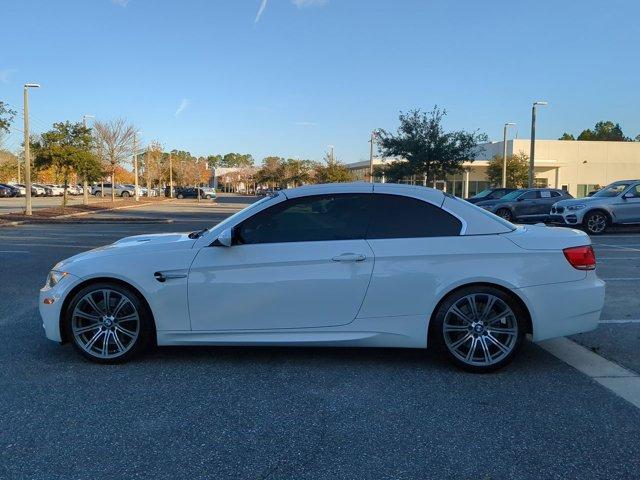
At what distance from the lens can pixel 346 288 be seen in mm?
4660

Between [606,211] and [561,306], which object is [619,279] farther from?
[606,211]

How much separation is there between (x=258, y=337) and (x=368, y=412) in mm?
1243

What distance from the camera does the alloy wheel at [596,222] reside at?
1794 centimetres

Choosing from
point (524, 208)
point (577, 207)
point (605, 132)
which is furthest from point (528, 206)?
point (605, 132)

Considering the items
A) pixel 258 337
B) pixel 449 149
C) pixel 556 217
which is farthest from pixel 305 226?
pixel 449 149

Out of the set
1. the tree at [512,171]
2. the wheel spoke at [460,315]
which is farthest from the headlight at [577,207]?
the tree at [512,171]

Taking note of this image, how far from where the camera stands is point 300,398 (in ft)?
13.7

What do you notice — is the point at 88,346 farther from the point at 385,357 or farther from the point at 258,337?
the point at 385,357

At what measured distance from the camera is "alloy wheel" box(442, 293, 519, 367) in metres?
4.70

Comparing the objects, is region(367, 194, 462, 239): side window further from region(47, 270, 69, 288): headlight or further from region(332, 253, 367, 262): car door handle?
region(47, 270, 69, 288): headlight

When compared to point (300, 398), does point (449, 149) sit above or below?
above

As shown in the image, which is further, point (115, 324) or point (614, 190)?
point (614, 190)

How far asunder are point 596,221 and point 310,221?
15781mm

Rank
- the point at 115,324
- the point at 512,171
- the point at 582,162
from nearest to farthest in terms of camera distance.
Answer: the point at 115,324 → the point at 512,171 → the point at 582,162
